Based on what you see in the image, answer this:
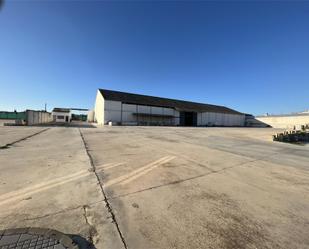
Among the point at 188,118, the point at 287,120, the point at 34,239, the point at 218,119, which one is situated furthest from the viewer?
the point at 218,119

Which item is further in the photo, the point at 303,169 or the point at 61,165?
the point at 303,169

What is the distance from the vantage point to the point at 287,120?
49.7 meters

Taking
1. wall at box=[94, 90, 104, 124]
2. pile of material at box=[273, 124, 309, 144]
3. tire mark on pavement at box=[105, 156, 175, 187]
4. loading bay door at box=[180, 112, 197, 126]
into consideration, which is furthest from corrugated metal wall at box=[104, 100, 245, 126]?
tire mark on pavement at box=[105, 156, 175, 187]

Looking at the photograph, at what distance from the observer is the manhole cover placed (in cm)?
192

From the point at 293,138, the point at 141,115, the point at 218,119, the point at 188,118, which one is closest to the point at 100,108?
the point at 141,115

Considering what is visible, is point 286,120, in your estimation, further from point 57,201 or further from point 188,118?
point 57,201

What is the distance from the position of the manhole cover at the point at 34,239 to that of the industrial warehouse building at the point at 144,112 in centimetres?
3357

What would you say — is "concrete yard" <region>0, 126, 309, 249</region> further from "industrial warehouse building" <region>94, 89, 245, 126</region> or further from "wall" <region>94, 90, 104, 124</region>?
"wall" <region>94, 90, 104, 124</region>

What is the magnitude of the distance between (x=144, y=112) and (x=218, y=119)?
86.9 feet

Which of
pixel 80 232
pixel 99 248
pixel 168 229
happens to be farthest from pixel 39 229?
pixel 168 229

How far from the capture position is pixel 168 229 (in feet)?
7.50

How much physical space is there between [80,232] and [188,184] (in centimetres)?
240

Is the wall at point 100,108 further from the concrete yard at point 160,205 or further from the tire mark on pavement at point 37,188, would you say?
the tire mark on pavement at point 37,188

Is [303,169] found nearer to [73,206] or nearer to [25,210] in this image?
[73,206]
